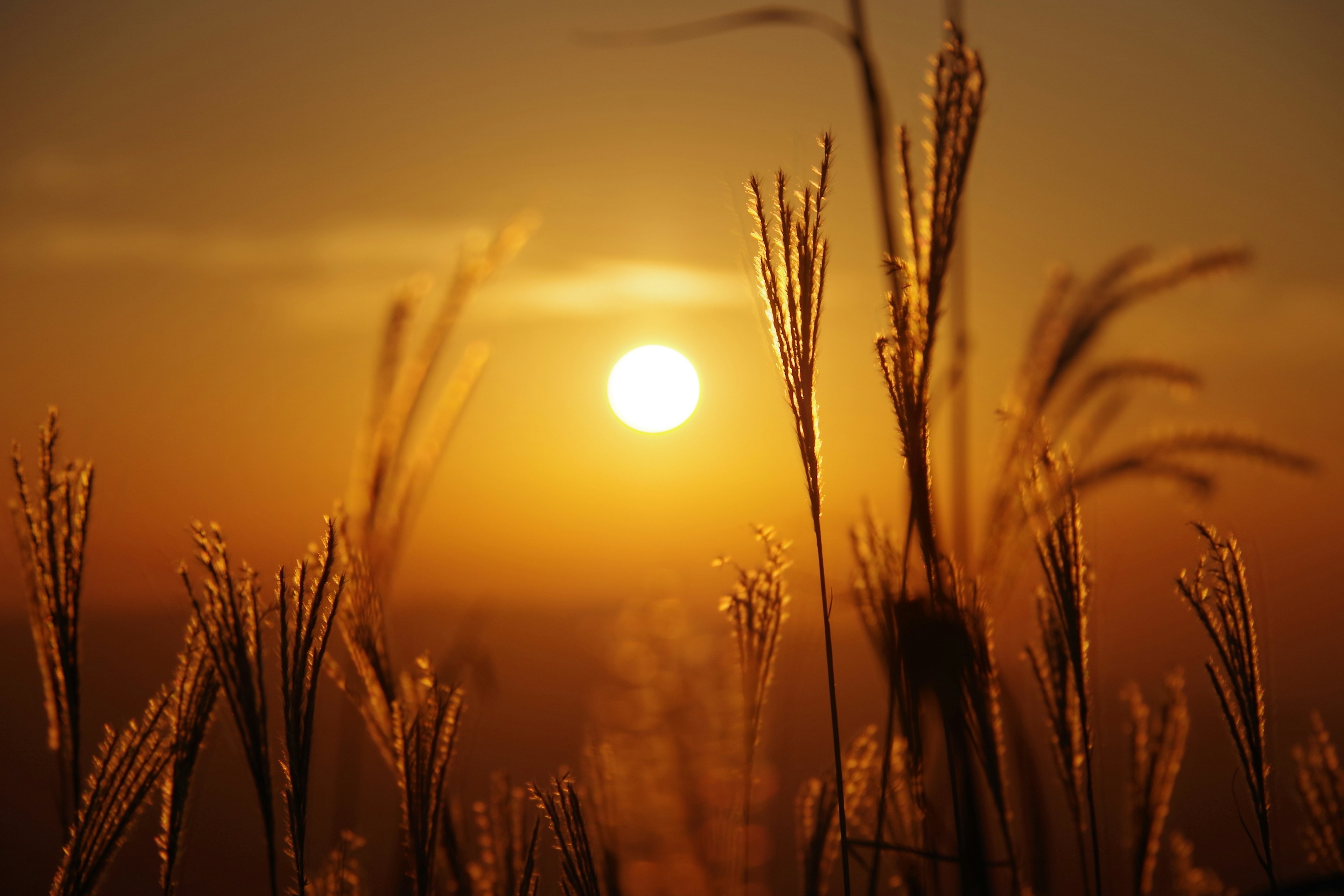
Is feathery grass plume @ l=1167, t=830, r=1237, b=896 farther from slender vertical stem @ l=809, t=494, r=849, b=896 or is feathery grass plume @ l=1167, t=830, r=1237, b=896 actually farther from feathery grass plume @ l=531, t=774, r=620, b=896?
feathery grass plume @ l=531, t=774, r=620, b=896

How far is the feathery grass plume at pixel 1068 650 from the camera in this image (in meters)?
1.22

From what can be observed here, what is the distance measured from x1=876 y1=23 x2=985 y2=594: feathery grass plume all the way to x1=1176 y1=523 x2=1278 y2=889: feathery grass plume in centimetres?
49

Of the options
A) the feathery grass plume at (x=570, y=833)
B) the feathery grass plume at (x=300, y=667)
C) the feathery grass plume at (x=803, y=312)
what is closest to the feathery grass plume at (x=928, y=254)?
the feathery grass plume at (x=803, y=312)

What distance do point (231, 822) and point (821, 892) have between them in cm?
187

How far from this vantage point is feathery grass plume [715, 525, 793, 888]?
124cm

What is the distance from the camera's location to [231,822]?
8.00ft

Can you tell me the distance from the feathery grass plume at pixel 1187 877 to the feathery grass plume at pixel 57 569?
208 cm

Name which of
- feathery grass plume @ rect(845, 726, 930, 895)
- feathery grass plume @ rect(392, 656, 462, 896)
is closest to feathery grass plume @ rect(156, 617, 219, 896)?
feathery grass plume @ rect(392, 656, 462, 896)

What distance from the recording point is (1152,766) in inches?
64.1

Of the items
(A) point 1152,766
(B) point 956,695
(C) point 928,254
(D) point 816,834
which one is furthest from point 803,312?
(A) point 1152,766

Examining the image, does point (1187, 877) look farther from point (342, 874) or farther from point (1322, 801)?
point (342, 874)

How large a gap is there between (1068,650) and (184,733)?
50.8 inches

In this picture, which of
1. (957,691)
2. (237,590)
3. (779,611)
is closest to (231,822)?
(237,590)

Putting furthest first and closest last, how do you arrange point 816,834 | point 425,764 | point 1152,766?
point 1152,766, point 816,834, point 425,764
